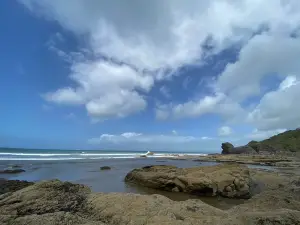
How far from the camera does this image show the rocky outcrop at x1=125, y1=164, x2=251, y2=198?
11430 millimetres

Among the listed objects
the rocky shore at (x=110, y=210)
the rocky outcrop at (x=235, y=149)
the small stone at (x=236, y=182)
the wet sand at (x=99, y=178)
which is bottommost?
the wet sand at (x=99, y=178)

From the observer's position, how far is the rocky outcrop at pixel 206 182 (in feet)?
37.5

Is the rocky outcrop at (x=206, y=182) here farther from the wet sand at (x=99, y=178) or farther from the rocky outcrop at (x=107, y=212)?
the rocky outcrop at (x=107, y=212)

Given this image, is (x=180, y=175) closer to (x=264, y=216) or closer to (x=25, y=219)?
(x=264, y=216)

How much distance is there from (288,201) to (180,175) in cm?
679

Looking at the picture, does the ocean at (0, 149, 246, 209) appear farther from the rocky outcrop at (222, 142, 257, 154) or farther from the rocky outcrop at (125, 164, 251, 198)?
the rocky outcrop at (222, 142, 257, 154)

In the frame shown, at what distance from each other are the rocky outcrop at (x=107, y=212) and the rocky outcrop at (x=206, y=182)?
642 centimetres

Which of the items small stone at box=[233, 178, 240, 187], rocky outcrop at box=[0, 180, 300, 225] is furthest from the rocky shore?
small stone at box=[233, 178, 240, 187]

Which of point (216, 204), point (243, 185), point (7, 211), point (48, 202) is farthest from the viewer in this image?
point (243, 185)

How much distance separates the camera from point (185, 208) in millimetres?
4969

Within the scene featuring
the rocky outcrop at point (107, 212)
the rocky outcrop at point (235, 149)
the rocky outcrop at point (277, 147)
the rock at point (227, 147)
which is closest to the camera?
the rocky outcrop at point (107, 212)

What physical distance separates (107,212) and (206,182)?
8.11 m

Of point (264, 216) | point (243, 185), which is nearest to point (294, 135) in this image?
point (243, 185)

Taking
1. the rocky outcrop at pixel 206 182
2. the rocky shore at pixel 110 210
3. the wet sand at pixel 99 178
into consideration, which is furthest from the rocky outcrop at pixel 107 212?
the rocky outcrop at pixel 206 182
